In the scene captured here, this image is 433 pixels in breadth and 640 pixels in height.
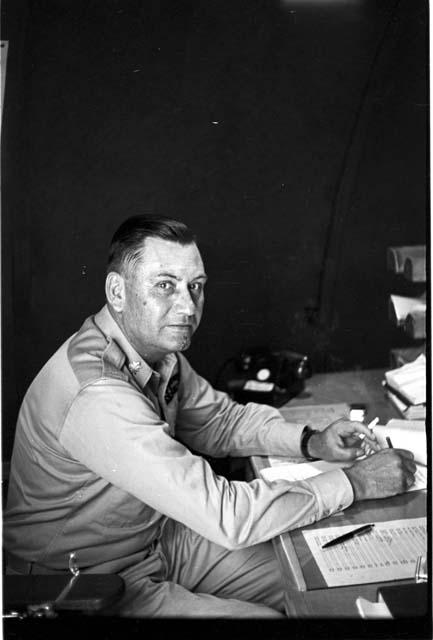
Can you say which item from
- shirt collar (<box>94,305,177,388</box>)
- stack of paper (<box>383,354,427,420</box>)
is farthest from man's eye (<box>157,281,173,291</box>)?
stack of paper (<box>383,354,427,420</box>)

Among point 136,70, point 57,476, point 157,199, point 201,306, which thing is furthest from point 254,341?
point 136,70

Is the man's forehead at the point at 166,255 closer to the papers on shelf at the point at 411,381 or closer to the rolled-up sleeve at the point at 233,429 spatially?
the rolled-up sleeve at the point at 233,429

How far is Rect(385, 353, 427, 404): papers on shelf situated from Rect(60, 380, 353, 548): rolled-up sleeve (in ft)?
1.86

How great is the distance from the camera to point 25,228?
1.55 m

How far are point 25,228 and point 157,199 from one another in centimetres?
27

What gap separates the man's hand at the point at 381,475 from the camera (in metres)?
1.69

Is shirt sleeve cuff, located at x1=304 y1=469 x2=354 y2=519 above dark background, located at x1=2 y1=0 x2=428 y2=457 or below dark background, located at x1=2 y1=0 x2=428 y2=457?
below

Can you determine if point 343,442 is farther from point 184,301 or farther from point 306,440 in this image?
point 184,301

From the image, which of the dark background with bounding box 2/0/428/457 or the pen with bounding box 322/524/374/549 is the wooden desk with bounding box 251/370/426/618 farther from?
the dark background with bounding box 2/0/428/457

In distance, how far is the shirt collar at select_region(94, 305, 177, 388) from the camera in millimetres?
1617

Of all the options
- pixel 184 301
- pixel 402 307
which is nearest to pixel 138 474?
pixel 184 301

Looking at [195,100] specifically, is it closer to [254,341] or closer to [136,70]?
[136,70]

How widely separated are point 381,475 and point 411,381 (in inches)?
19.1

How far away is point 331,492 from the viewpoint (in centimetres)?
164
